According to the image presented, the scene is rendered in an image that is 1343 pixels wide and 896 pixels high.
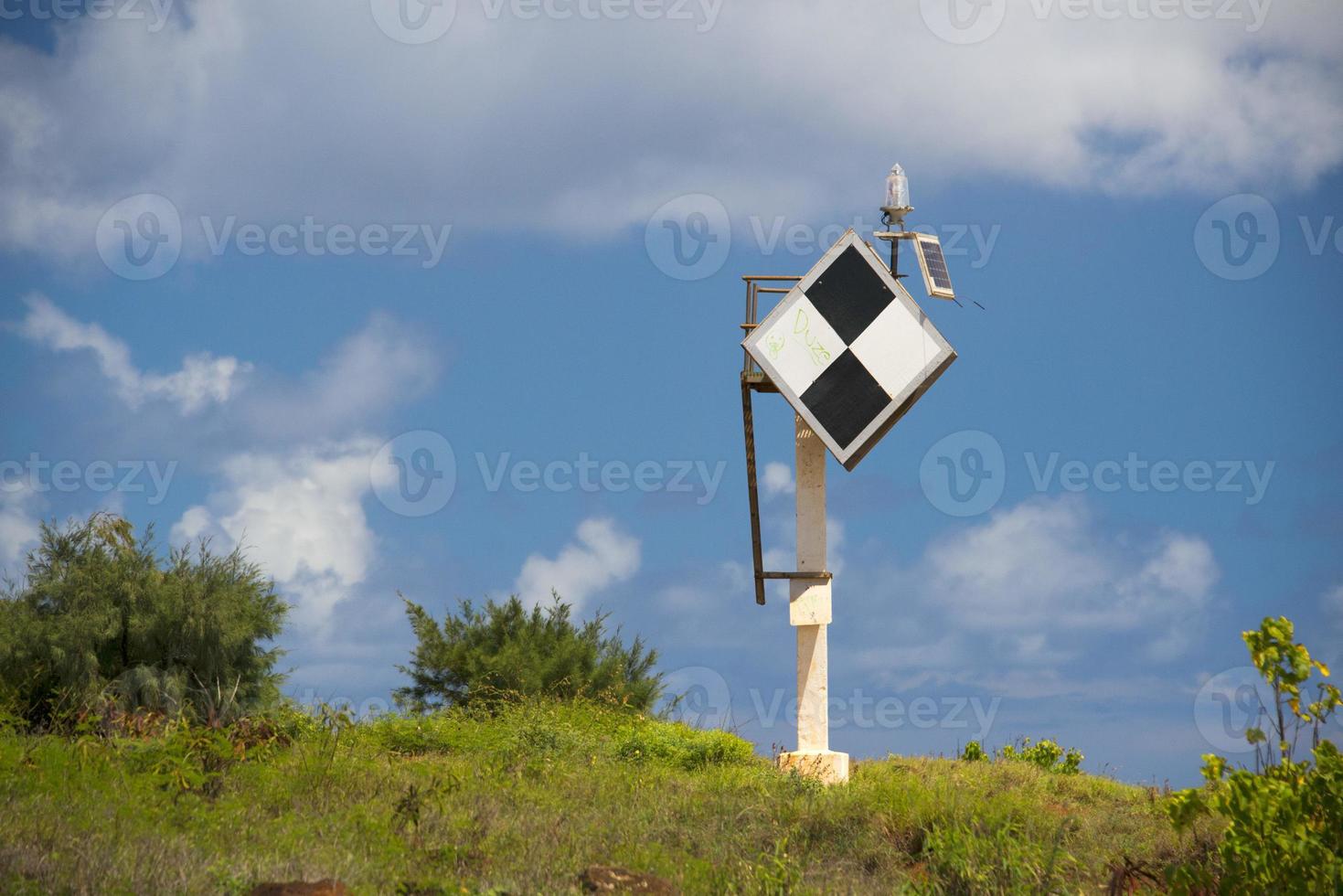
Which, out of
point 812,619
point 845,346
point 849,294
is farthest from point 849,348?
point 812,619

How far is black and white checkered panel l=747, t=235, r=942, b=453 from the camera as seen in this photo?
13.5 meters

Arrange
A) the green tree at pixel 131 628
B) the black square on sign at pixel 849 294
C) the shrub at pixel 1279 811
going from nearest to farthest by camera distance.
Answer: the shrub at pixel 1279 811 → the black square on sign at pixel 849 294 → the green tree at pixel 131 628

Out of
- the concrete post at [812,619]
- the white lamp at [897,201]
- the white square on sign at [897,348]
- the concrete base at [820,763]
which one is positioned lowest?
the concrete base at [820,763]

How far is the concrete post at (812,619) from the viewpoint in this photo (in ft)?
44.1

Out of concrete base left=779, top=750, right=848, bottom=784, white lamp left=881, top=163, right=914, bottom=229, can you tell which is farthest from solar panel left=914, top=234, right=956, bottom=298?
concrete base left=779, top=750, right=848, bottom=784

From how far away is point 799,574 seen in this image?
1400 centimetres

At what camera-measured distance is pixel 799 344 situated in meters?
13.7

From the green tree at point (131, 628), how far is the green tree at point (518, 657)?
2.48 metres

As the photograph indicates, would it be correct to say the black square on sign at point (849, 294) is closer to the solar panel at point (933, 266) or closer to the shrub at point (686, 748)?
the solar panel at point (933, 266)

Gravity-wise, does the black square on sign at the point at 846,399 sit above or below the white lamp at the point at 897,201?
below

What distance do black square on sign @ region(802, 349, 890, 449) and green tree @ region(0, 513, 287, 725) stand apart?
8899 millimetres

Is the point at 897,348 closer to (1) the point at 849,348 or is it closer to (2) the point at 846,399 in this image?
(1) the point at 849,348

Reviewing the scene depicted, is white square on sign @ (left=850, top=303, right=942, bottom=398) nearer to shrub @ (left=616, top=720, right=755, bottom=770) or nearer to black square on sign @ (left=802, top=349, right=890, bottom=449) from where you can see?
black square on sign @ (left=802, top=349, right=890, bottom=449)

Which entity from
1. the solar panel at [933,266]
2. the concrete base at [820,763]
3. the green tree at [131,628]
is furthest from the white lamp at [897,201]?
the green tree at [131,628]
